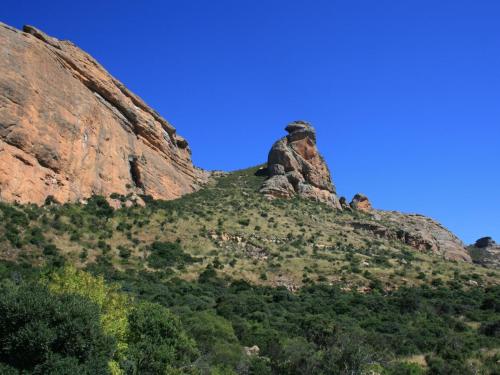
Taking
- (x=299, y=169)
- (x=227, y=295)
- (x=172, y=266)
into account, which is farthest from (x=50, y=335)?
(x=299, y=169)

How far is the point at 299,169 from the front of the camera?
81.8m

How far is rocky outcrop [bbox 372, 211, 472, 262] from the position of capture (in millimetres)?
76562

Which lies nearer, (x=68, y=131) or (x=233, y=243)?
(x=68, y=131)

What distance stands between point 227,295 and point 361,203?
55.5 metres

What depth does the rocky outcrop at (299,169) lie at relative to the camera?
77.8 metres

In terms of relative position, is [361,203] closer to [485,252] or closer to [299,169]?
[299,169]

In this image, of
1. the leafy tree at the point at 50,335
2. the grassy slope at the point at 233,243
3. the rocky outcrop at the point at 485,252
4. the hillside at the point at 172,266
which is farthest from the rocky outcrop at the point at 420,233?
the leafy tree at the point at 50,335

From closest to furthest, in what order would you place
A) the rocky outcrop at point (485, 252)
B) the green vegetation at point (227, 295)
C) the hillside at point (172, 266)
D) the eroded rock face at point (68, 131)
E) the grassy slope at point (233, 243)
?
the green vegetation at point (227, 295), the hillside at point (172, 266), the grassy slope at point (233, 243), the eroded rock face at point (68, 131), the rocky outcrop at point (485, 252)

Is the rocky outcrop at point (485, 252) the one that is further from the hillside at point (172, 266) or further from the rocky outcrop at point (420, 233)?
the hillside at point (172, 266)

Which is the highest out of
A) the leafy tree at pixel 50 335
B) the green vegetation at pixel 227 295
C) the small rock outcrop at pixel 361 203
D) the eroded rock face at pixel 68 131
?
the small rock outcrop at pixel 361 203

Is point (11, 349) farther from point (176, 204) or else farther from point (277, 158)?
point (277, 158)

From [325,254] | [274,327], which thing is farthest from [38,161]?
[325,254]

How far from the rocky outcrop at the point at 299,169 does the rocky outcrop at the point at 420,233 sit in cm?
1043

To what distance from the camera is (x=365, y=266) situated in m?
52.8
